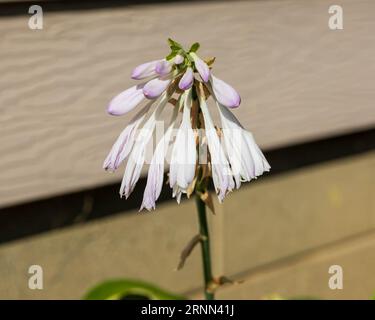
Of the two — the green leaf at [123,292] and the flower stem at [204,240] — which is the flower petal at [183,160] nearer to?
the flower stem at [204,240]

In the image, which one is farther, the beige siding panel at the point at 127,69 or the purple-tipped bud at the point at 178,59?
the beige siding panel at the point at 127,69

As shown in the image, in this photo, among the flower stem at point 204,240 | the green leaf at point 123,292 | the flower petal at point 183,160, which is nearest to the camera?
the flower petal at point 183,160

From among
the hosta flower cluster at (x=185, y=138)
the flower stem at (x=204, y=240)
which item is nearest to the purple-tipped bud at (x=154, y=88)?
the hosta flower cluster at (x=185, y=138)

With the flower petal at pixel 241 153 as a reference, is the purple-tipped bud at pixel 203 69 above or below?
above

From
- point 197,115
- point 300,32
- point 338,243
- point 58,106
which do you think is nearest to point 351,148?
point 338,243

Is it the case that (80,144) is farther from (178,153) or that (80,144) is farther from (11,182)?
(178,153)

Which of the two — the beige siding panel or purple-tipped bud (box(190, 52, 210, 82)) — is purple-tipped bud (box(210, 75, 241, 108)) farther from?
the beige siding panel
